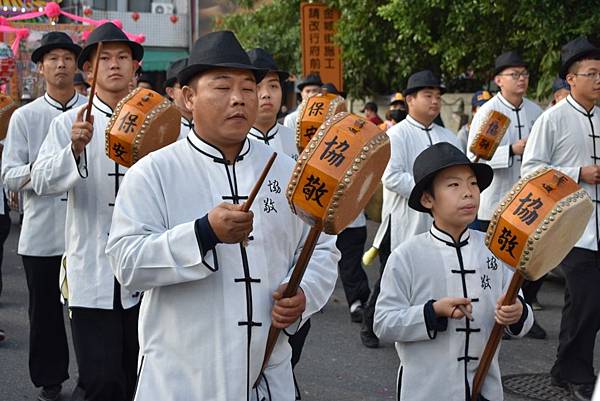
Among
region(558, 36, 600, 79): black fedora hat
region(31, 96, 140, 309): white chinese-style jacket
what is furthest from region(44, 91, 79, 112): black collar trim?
region(558, 36, 600, 79): black fedora hat

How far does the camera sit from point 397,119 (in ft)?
45.2

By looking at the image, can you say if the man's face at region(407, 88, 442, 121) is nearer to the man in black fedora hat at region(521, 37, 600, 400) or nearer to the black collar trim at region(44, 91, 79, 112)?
the man in black fedora hat at region(521, 37, 600, 400)

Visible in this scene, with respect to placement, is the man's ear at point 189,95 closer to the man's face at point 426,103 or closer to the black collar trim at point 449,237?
the black collar trim at point 449,237

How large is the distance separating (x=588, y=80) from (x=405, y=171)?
61.3 inches

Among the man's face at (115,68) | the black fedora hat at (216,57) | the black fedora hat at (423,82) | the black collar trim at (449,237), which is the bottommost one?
the black collar trim at (449,237)

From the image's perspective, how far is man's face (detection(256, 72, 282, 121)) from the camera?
22.9 ft

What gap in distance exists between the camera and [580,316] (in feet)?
22.0

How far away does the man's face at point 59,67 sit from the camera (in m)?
6.85

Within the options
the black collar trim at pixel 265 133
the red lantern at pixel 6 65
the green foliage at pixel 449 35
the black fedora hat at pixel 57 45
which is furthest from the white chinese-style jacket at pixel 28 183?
the green foliage at pixel 449 35

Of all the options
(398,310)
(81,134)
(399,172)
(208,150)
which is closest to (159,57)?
(399,172)

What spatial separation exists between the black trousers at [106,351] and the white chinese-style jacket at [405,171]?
297 cm

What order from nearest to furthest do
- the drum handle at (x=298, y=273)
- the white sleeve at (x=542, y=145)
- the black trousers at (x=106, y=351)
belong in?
the drum handle at (x=298, y=273)
the black trousers at (x=106, y=351)
the white sleeve at (x=542, y=145)

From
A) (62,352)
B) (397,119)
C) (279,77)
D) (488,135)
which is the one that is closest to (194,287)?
(62,352)

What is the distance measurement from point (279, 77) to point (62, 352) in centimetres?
226
